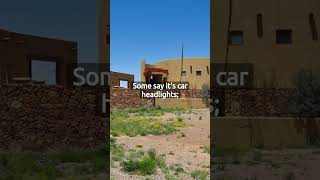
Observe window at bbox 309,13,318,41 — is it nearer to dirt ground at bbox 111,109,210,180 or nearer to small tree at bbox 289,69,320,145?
small tree at bbox 289,69,320,145

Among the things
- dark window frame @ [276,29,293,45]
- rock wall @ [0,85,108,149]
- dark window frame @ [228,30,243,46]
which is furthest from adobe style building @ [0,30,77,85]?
dark window frame @ [276,29,293,45]

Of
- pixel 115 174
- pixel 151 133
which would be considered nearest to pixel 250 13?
pixel 151 133

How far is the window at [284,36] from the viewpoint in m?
20.4

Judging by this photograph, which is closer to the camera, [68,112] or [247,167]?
[247,167]

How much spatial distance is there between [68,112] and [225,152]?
4.72 metres

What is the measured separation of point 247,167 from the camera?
1053 cm

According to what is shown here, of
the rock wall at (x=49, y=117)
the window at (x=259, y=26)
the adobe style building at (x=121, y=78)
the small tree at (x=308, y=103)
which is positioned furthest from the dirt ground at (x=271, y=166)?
the adobe style building at (x=121, y=78)

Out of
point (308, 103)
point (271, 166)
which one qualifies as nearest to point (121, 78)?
point (308, 103)

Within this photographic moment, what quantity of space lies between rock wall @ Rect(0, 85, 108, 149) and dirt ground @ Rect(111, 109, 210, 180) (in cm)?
163

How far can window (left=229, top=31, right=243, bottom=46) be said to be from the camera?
66.8ft

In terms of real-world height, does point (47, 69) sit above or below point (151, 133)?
above

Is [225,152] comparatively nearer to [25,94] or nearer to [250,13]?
[25,94]

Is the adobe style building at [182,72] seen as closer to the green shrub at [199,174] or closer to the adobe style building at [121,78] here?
the adobe style building at [121,78]

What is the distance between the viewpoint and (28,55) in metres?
17.4
